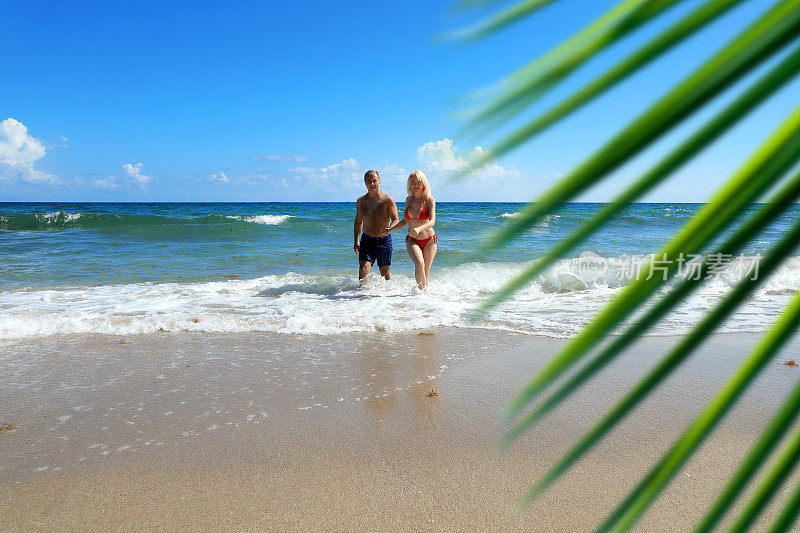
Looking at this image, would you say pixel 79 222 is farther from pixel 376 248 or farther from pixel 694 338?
pixel 694 338

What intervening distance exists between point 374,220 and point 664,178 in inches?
319

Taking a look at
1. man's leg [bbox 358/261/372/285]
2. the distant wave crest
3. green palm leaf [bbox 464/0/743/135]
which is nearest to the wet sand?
green palm leaf [bbox 464/0/743/135]

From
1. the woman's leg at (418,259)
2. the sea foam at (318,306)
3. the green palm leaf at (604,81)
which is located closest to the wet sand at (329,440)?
the sea foam at (318,306)

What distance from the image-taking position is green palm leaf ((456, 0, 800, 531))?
0.66ft

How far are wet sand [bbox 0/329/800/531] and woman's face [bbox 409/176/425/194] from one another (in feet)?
10.1

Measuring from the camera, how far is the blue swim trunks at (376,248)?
841cm

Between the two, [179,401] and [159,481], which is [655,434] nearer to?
[159,481]

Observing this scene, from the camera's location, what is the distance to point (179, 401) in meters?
3.82

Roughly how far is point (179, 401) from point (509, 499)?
2.43 m

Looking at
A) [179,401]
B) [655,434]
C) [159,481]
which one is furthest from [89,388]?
[655,434]

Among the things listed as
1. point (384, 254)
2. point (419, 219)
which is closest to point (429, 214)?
point (419, 219)

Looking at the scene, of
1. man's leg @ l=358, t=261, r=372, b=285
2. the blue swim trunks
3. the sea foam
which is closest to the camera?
the sea foam

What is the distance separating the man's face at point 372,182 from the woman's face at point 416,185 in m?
0.75

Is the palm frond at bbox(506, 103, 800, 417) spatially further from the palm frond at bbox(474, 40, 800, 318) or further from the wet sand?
the wet sand
